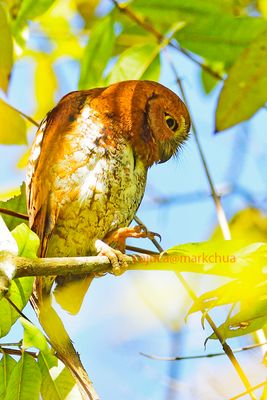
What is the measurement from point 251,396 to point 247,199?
282 centimetres

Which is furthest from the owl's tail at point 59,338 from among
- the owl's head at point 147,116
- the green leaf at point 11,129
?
the owl's head at point 147,116

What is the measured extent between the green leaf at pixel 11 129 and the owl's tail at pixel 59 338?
0.61m

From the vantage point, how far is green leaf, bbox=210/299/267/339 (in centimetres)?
201

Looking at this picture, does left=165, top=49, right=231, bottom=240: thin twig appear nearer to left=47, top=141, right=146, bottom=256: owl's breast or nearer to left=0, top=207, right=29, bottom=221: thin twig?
left=47, top=141, right=146, bottom=256: owl's breast

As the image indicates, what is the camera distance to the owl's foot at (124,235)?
2969mm

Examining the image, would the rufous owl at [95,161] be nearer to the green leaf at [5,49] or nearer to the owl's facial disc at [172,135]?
the owl's facial disc at [172,135]

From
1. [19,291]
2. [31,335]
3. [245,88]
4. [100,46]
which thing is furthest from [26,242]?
[100,46]

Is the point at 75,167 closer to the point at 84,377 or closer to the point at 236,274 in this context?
the point at 84,377

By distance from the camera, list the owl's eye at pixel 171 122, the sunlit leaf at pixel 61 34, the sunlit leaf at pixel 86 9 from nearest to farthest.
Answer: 1. the owl's eye at pixel 171 122
2. the sunlit leaf at pixel 61 34
3. the sunlit leaf at pixel 86 9

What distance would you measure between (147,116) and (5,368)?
5.32 ft

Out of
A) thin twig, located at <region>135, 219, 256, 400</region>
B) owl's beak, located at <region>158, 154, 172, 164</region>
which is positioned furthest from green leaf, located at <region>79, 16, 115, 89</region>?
thin twig, located at <region>135, 219, 256, 400</region>

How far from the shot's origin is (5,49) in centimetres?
285

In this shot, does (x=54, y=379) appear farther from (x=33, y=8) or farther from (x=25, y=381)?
(x=33, y=8)

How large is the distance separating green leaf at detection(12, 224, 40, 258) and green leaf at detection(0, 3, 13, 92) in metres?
0.91
